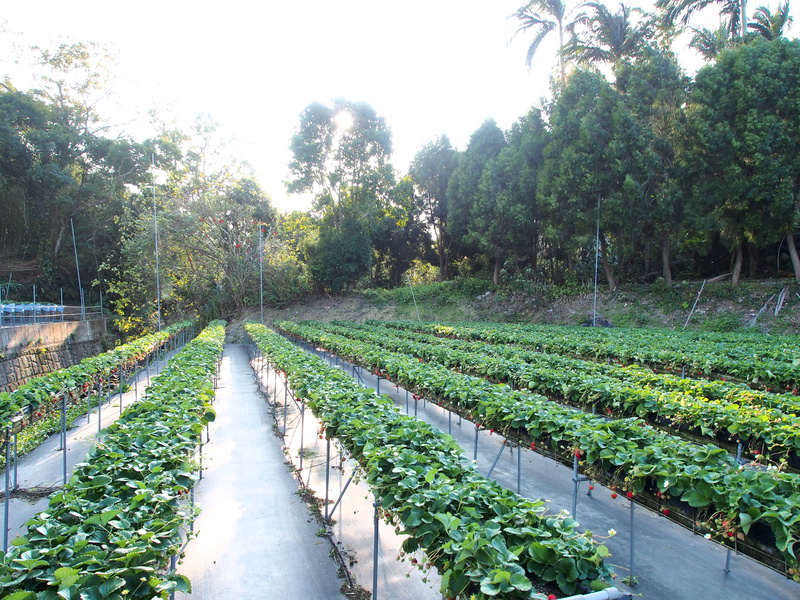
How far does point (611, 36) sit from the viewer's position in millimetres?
22359

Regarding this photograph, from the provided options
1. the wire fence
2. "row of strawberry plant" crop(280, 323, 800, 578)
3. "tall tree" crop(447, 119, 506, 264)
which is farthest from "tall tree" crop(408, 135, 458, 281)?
"row of strawberry plant" crop(280, 323, 800, 578)

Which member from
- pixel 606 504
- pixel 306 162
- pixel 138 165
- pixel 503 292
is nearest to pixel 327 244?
pixel 306 162

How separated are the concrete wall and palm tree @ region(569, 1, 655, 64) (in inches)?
1018

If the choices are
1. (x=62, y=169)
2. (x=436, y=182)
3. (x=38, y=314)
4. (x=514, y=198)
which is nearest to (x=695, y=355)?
(x=514, y=198)

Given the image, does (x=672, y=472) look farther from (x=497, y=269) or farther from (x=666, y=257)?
(x=497, y=269)

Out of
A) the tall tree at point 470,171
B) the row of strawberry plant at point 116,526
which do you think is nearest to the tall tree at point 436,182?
the tall tree at point 470,171

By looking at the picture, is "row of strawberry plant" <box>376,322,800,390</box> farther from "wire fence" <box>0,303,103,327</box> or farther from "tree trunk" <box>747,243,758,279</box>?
"wire fence" <box>0,303,103,327</box>

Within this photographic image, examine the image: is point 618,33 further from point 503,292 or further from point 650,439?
point 650,439

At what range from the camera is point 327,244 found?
1091 inches

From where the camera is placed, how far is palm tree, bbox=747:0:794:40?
2048 centimetres

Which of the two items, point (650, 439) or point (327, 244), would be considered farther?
point (327, 244)

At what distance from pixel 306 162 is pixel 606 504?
2594 centimetres

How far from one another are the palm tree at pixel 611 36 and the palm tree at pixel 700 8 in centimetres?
82

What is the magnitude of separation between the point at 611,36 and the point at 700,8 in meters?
3.94
